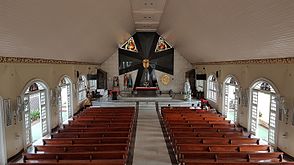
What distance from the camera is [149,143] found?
898cm

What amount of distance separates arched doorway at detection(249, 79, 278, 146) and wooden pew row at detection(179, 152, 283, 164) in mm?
3309

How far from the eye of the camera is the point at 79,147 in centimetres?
663

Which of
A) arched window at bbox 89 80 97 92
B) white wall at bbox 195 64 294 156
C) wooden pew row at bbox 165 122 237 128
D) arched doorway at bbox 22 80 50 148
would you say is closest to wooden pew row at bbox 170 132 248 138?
wooden pew row at bbox 165 122 237 128

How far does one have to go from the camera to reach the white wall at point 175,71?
72.0 feet

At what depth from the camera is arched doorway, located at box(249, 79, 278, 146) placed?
359 inches

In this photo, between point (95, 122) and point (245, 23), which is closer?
point (245, 23)

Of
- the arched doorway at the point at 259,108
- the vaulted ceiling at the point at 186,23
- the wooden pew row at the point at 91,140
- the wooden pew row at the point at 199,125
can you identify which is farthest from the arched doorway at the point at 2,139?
the arched doorway at the point at 259,108

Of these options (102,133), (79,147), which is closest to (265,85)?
(102,133)

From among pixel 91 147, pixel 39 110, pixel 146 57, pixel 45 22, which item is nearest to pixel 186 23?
pixel 45 22

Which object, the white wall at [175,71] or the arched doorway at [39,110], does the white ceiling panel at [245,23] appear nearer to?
the arched doorway at [39,110]

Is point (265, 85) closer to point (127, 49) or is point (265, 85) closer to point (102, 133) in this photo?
point (102, 133)

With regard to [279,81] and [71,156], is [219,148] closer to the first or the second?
[279,81]

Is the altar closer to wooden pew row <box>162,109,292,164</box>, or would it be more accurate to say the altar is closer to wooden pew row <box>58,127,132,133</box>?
wooden pew row <box>162,109,292,164</box>

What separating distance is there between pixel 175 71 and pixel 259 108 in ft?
38.0
